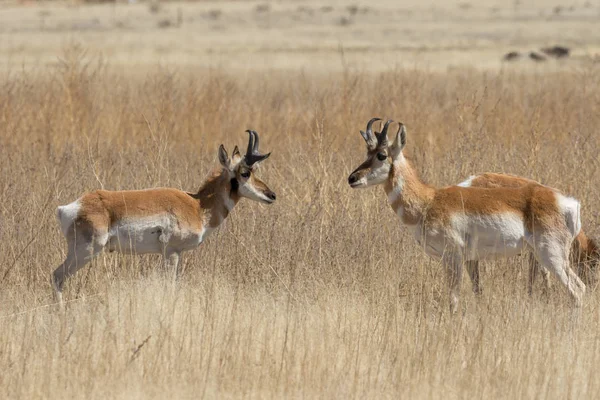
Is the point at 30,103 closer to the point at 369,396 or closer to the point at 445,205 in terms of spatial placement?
the point at 445,205

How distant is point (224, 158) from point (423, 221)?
160 centimetres

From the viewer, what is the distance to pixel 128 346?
239 inches

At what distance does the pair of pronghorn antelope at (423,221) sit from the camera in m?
6.81

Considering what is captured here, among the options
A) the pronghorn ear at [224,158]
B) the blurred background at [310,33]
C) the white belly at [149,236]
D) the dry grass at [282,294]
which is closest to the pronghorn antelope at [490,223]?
the dry grass at [282,294]

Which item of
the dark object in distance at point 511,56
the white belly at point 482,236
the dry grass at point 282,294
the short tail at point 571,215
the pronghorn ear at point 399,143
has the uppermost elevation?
the dark object in distance at point 511,56

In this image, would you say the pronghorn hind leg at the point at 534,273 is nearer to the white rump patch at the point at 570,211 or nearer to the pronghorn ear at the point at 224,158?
the white rump patch at the point at 570,211

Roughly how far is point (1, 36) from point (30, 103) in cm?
3657

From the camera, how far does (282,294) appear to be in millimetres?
7359

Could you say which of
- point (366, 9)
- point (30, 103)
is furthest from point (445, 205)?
point (366, 9)

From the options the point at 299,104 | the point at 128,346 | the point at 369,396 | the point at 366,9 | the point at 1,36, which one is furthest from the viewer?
the point at 366,9

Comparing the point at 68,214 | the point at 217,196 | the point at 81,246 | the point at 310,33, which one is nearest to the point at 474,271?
the point at 217,196

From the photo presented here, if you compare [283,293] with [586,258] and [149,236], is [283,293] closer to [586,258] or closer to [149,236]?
[149,236]

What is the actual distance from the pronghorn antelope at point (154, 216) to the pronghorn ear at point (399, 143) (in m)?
1.02

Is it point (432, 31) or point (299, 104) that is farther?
point (432, 31)
